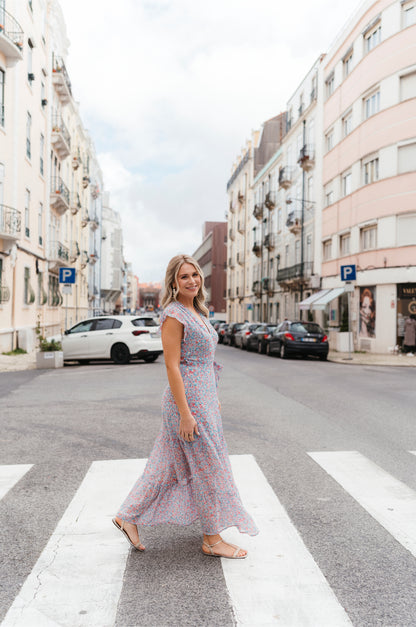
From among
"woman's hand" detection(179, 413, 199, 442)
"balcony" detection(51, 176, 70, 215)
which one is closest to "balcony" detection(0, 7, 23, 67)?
"balcony" detection(51, 176, 70, 215)

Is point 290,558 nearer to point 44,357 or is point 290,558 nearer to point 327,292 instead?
point 44,357

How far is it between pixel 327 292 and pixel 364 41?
12773mm

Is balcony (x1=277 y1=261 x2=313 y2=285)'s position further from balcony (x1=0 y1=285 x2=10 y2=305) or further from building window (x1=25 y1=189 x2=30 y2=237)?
balcony (x1=0 y1=285 x2=10 y2=305)

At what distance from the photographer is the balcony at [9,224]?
65.9 feet

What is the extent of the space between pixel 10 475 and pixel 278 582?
9.64ft

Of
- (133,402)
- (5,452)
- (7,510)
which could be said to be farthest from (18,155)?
(7,510)

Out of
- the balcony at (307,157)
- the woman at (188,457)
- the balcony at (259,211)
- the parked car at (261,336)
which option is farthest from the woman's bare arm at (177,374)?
the balcony at (259,211)

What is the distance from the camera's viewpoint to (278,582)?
293 cm

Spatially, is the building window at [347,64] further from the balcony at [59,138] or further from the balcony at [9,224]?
the balcony at [9,224]

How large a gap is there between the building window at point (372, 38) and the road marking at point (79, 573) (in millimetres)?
27566

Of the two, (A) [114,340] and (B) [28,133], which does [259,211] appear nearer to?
(B) [28,133]

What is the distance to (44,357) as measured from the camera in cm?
1612

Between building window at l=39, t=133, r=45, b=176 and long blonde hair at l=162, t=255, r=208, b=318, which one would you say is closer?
long blonde hair at l=162, t=255, r=208, b=318

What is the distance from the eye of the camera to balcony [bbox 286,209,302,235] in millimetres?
37994
